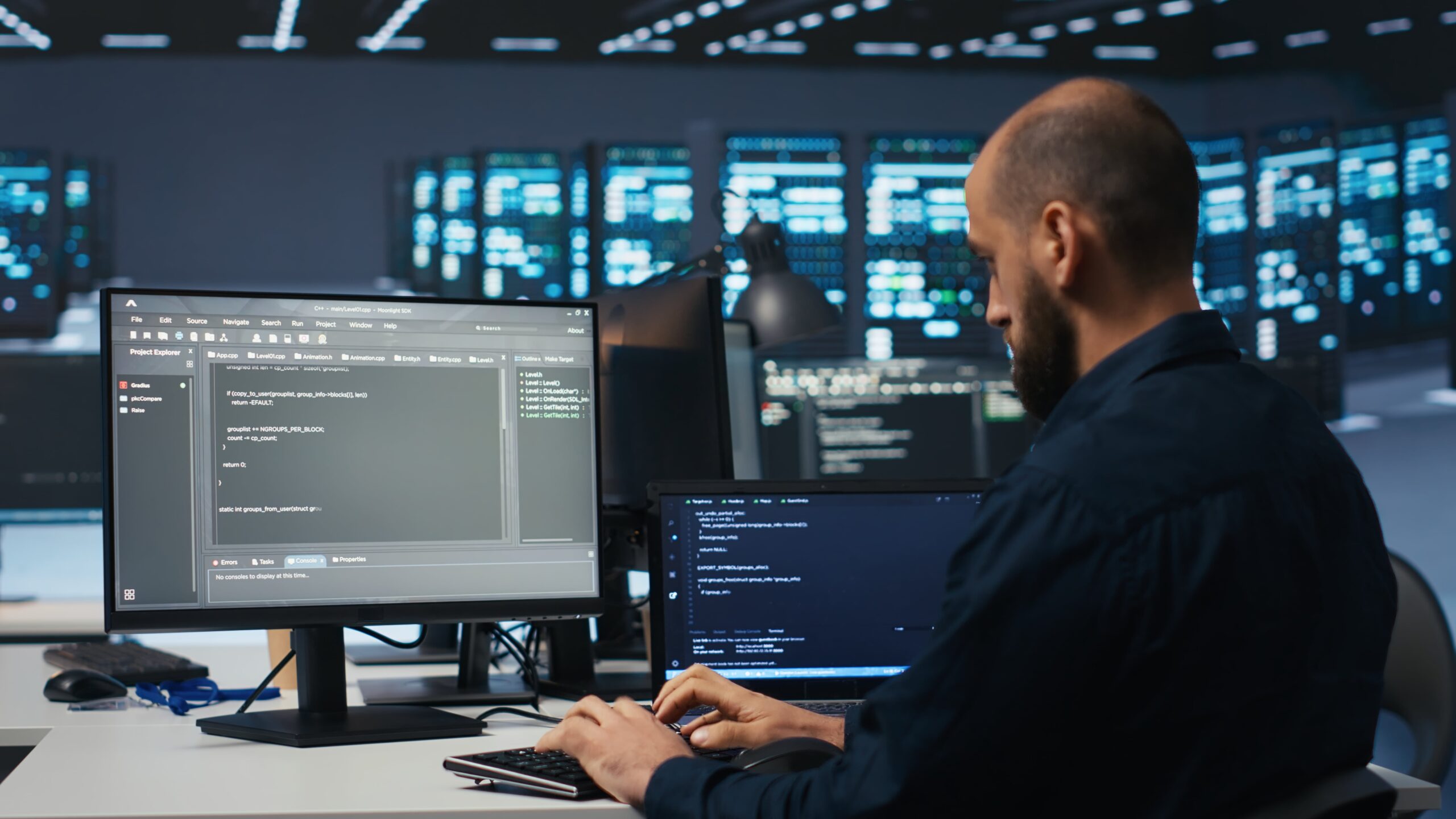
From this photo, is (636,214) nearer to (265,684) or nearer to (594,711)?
(265,684)

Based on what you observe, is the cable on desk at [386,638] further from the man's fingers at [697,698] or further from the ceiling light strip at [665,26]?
the ceiling light strip at [665,26]

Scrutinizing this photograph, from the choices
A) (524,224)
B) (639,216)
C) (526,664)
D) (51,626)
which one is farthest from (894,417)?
(526,664)

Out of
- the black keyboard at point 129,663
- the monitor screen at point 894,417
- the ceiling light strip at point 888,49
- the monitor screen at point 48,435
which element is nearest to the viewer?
the black keyboard at point 129,663

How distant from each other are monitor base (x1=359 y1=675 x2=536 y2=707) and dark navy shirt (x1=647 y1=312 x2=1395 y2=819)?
31.2 inches

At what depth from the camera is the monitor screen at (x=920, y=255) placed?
4340 millimetres

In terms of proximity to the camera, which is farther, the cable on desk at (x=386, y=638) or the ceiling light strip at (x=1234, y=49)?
the ceiling light strip at (x=1234, y=49)

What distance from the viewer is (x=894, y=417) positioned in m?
4.07

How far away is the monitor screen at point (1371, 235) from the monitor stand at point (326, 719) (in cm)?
359

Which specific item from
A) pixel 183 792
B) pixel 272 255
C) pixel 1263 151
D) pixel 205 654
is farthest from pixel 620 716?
pixel 1263 151

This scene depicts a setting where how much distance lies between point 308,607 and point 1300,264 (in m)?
3.76

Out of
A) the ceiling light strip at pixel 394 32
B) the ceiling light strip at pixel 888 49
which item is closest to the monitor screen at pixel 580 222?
the ceiling light strip at pixel 394 32

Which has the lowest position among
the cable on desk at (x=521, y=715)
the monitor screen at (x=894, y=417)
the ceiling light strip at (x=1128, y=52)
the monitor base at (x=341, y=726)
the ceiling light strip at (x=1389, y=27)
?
the cable on desk at (x=521, y=715)

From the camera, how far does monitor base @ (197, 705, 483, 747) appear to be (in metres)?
1.25

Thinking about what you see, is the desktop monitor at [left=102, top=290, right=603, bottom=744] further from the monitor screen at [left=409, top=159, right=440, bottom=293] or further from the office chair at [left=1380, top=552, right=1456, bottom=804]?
the monitor screen at [left=409, top=159, right=440, bottom=293]
